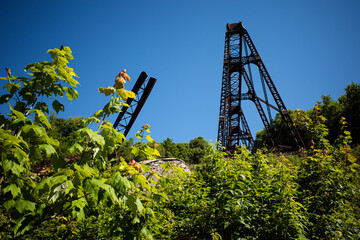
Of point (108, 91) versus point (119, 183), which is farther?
point (108, 91)

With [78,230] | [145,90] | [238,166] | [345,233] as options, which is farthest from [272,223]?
[145,90]

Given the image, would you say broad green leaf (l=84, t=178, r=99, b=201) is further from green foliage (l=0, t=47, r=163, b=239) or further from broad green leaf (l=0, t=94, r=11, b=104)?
broad green leaf (l=0, t=94, r=11, b=104)

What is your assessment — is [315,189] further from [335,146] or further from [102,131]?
[102,131]

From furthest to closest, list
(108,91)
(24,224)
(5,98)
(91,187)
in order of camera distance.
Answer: (5,98) < (108,91) < (24,224) < (91,187)

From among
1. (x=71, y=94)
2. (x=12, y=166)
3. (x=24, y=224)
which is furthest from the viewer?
(x=71, y=94)

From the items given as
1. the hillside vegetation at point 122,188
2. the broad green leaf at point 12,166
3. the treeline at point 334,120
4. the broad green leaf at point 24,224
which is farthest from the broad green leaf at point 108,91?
the treeline at point 334,120

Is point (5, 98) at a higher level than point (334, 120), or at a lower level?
lower

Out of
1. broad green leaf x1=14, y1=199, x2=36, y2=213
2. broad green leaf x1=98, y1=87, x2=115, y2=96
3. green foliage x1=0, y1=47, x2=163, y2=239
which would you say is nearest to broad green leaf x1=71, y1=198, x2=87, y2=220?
green foliage x1=0, y1=47, x2=163, y2=239

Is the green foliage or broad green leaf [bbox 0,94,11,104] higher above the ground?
broad green leaf [bbox 0,94,11,104]

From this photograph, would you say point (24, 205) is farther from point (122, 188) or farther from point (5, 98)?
point (5, 98)

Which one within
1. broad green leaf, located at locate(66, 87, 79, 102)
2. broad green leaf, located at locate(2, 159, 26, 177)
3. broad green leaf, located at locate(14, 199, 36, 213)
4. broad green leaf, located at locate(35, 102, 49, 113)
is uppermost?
broad green leaf, located at locate(66, 87, 79, 102)

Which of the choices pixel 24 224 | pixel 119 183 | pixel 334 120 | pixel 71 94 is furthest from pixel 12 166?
pixel 334 120

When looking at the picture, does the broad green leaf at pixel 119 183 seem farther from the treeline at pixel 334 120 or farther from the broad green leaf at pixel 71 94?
the treeline at pixel 334 120

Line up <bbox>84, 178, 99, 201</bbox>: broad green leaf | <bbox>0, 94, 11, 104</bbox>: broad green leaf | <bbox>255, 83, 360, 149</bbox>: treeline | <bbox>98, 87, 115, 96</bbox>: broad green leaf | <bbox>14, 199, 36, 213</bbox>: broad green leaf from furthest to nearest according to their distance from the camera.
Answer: <bbox>255, 83, 360, 149</bbox>: treeline → <bbox>0, 94, 11, 104</bbox>: broad green leaf → <bbox>98, 87, 115, 96</bbox>: broad green leaf → <bbox>14, 199, 36, 213</bbox>: broad green leaf → <bbox>84, 178, 99, 201</bbox>: broad green leaf
